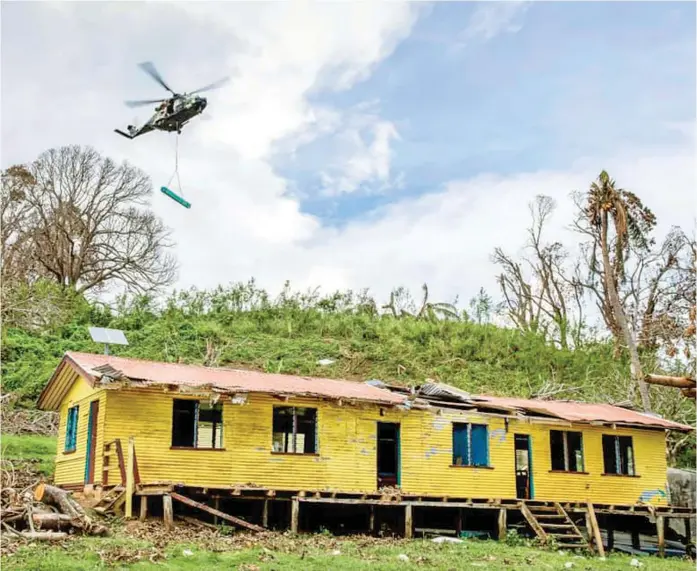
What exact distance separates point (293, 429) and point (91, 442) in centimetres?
514

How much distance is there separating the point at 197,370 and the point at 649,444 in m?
15.1

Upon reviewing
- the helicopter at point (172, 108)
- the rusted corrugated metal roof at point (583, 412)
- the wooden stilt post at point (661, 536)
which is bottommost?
the wooden stilt post at point (661, 536)

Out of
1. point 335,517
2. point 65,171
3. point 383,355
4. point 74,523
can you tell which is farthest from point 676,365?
point 65,171

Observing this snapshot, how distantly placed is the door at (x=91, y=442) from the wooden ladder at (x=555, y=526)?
11817 millimetres

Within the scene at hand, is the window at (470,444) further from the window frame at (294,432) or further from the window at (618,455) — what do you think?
the window at (618,455)

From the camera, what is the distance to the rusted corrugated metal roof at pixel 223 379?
20.1 metres

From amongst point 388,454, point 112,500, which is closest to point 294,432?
point 388,454

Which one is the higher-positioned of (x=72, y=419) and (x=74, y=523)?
(x=72, y=419)

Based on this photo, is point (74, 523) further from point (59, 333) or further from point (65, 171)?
point (65, 171)

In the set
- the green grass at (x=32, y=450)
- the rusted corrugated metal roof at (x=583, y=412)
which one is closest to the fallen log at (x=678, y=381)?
the rusted corrugated metal roof at (x=583, y=412)

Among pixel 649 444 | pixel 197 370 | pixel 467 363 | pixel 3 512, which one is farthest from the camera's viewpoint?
pixel 467 363

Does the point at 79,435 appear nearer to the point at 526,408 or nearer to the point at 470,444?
the point at 470,444

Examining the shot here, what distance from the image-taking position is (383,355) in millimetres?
40156

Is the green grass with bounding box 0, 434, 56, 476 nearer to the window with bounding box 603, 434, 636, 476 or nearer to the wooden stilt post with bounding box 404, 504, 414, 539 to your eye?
the wooden stilt post with bounding box 404, 504, 414, 539
